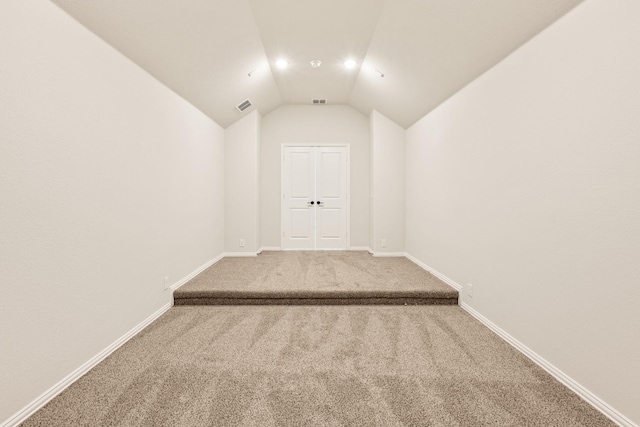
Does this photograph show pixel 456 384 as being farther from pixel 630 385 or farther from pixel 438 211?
pixel 438 211

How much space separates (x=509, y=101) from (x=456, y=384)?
2.17m

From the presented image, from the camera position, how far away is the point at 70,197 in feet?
5.27

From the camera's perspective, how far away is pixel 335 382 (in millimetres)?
1591

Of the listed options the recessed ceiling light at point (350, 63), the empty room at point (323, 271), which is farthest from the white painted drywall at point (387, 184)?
the recessed ceiling light at point (350, 63)

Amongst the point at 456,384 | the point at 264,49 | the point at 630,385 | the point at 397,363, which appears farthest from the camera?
the point at 264,49

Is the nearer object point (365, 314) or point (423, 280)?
point (365, 314)

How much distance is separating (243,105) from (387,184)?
2847mm

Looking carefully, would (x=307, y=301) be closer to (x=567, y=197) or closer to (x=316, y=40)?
(x=567, y=197)

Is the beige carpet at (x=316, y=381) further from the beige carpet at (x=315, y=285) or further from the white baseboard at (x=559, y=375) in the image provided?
the beige carpet at (x=315, y=285)

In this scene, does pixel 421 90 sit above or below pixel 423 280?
above

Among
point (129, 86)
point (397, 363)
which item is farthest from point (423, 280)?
point (129, 86)

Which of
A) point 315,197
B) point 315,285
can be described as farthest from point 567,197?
point 315,197

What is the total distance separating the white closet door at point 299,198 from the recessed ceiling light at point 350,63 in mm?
1749

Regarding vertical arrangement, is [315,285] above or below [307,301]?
above
